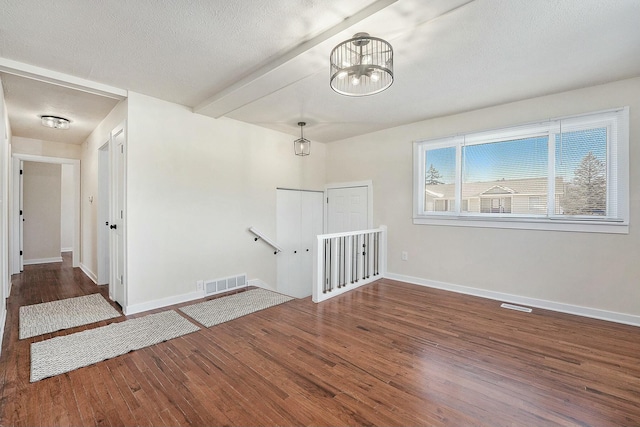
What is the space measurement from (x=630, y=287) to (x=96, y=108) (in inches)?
259

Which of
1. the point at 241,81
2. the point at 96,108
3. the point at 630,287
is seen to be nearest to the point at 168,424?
the point at 241,81

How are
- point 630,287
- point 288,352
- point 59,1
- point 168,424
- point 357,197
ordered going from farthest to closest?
point 357,197 → point 630,287 → point 288,352 → point 59,1 → point 168,424

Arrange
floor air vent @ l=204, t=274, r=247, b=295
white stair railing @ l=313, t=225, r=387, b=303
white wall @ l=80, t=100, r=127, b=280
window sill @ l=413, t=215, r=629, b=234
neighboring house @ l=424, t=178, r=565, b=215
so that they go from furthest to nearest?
white wall @ l=80, t=100, r=127, b=280, floor air vent @ l=204, t=274, r=247, b=295, white stair railing @ l=313, t=225, r=387, b=303, neighboring house @ l=424, t=178, r=565, b=215, window sill @ l=413, t=215, r=629, b=234

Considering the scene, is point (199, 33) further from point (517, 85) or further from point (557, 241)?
point (557, 241)

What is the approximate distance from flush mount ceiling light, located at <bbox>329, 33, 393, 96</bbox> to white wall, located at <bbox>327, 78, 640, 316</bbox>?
236 centimetres

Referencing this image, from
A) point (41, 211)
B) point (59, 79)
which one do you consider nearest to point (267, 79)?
point (59, 79)

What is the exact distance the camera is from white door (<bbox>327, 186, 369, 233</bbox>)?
17.0ft

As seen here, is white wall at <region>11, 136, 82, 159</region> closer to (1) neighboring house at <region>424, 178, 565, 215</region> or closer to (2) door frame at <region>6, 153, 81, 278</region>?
(2) door frame at <region>6, 153, 81, 278</region>

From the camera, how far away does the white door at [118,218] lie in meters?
3.48

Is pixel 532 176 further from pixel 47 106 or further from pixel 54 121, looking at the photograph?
pixel 54 121

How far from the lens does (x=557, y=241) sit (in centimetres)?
336

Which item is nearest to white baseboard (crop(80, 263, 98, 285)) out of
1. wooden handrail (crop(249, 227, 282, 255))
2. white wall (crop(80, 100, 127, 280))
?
white wall (crop(80, 100, 127, 280))

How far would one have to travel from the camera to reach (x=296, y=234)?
5.37 meters

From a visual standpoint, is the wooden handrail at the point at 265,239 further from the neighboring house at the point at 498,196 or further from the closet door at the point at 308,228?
the neighboring house at the point at 498,196
